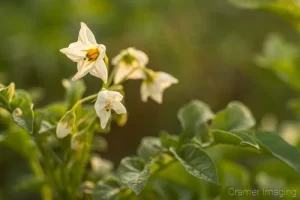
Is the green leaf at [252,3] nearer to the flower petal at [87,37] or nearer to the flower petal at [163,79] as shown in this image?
the flower petal at [163,79]

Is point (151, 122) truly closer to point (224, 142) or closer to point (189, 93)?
point (189, 93)

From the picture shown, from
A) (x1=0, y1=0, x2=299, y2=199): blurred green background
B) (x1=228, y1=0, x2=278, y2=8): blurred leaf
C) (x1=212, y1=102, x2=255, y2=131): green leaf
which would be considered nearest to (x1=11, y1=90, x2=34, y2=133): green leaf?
(x1=212, y1=102, x2=255, y2=131): green leaf

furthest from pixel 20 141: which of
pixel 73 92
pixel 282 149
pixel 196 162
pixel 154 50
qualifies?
pixel 154 50

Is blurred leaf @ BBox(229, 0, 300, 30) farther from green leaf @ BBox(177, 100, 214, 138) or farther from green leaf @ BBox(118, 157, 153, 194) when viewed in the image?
green leaf @ BBox(118, 157, 153, 194)

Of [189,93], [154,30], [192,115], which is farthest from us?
[154,30]

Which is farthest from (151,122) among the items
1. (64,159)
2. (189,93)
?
(64,159)

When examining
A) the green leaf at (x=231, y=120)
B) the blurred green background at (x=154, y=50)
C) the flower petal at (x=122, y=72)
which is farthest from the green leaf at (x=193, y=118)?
the blurred green background at (x=154, y=50)

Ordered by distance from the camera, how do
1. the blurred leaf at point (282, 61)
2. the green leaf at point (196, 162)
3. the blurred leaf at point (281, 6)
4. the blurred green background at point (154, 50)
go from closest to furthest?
the green leaf at point (196, 162) < the blurred leaf at point (281, 6) < the blurred leaf at point (282, 61) < the blurred green background at point (154, 50)
